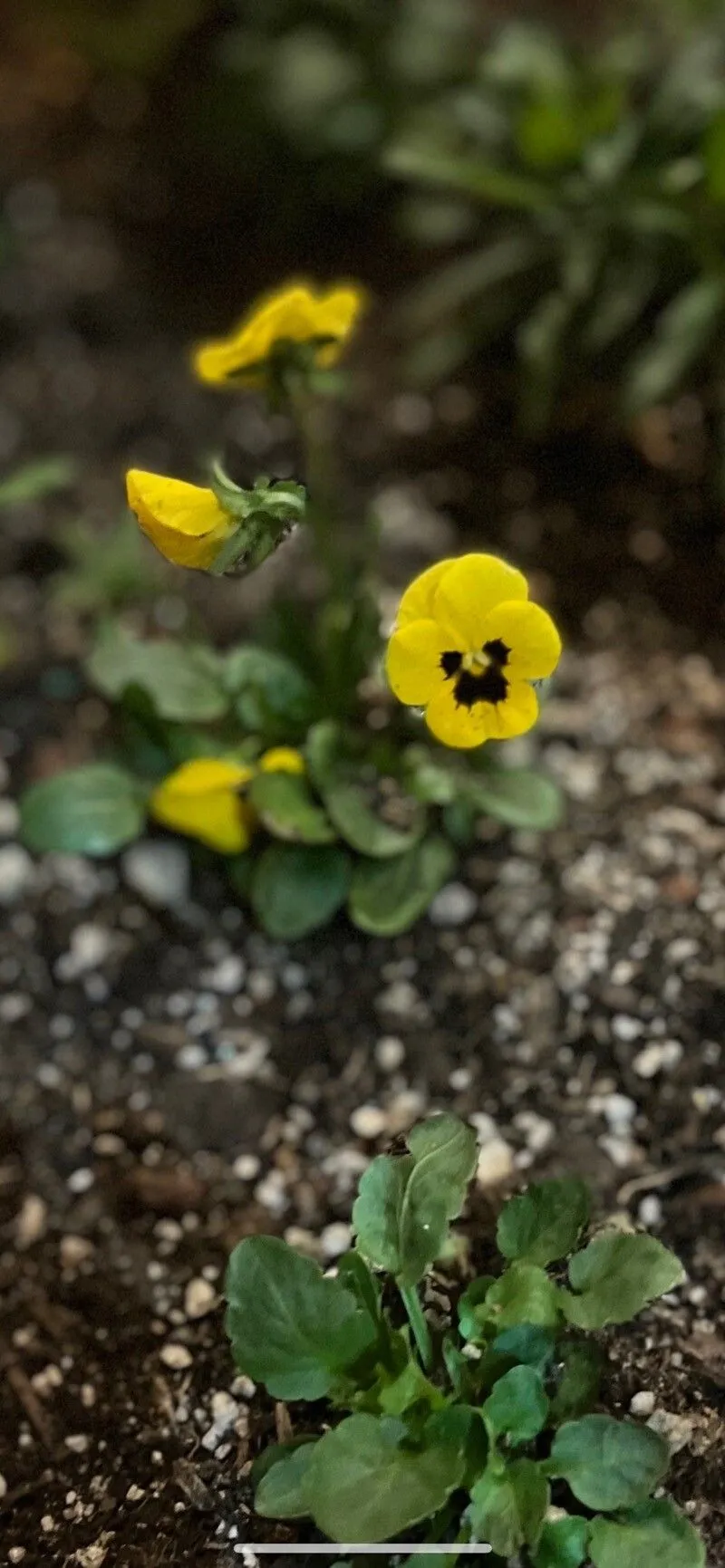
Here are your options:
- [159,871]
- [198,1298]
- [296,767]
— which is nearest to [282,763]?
[296,767]

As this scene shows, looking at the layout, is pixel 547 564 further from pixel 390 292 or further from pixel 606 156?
pixel 390 292

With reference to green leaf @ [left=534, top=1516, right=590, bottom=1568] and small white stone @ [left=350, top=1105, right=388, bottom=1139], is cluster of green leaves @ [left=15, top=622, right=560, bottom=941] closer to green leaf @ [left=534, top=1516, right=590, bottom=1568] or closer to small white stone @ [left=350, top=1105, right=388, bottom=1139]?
small white stone @ [left=350, top=1105, right=388, bottom=1139]

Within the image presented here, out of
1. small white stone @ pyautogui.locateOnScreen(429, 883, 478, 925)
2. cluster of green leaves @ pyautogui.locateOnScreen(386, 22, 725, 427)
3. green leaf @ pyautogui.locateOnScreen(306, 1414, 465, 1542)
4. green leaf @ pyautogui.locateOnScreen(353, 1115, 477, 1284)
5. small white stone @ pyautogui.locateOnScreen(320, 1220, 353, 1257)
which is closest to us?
green leaf @ pyautogui.locateOnScreen(306, 1414, 465, 1542)

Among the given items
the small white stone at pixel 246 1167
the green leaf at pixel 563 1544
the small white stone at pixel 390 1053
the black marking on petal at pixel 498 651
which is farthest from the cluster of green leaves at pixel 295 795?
the green leaf at pixel 563 1544

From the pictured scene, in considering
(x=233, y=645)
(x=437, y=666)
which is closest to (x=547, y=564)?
(x=233, y=645)

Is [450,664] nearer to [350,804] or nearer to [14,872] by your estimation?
[350,804]

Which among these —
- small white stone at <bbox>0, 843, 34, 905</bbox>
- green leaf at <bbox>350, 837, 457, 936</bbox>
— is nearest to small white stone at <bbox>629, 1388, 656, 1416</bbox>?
green leaf at <bbox>350, 837, 457, 936</bbox>

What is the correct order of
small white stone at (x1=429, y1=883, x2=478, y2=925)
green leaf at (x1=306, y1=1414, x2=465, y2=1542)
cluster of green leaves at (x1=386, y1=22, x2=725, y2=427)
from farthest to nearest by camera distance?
cluster of green leaves at (x1=386, y1=22, x2=725, y2=427)
small white stone at (x1=429, y1=883, x2=478, y2=925)
green leaf at (x1=306, y1=1414, x2=465, y2=1542)
